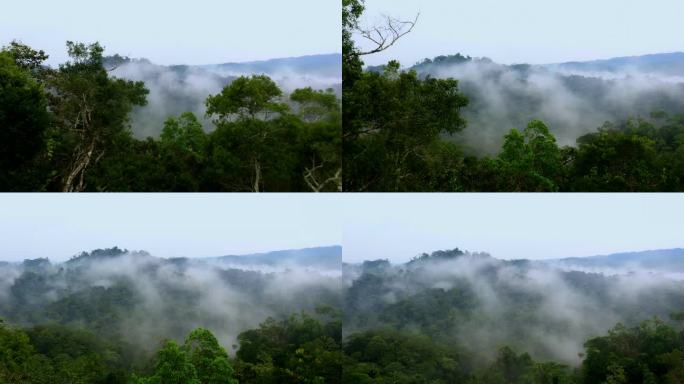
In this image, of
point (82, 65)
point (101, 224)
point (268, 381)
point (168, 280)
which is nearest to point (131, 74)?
point (82, 65)

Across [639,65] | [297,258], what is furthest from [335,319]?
[639,65]

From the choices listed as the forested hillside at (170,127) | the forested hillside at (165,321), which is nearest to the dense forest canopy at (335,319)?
the forested hillside at (165,321)

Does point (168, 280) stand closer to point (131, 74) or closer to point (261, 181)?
point (261, 181)

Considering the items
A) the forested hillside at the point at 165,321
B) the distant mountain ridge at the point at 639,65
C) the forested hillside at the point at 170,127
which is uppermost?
the distant mountain ridge at the point at 639,65

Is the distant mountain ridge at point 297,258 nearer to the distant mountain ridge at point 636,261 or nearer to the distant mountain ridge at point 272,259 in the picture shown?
the distant mountain ridge at point 272,259

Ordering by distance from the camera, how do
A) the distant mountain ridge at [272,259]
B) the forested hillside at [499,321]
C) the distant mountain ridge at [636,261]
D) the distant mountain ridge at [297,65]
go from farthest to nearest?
the distant mountain ridge at [297,65]
the distant mountain ridge at [272,259]
the distant mountain ridge at [636,261]
the forested hillside at [499,321]

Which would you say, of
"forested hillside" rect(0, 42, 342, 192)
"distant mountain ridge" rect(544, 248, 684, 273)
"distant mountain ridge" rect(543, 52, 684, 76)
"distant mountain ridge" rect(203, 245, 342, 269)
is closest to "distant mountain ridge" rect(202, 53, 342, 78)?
"forested hillside" rect(0, 42, 342, 192)

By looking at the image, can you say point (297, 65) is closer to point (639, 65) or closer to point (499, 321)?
point (499, 321)
